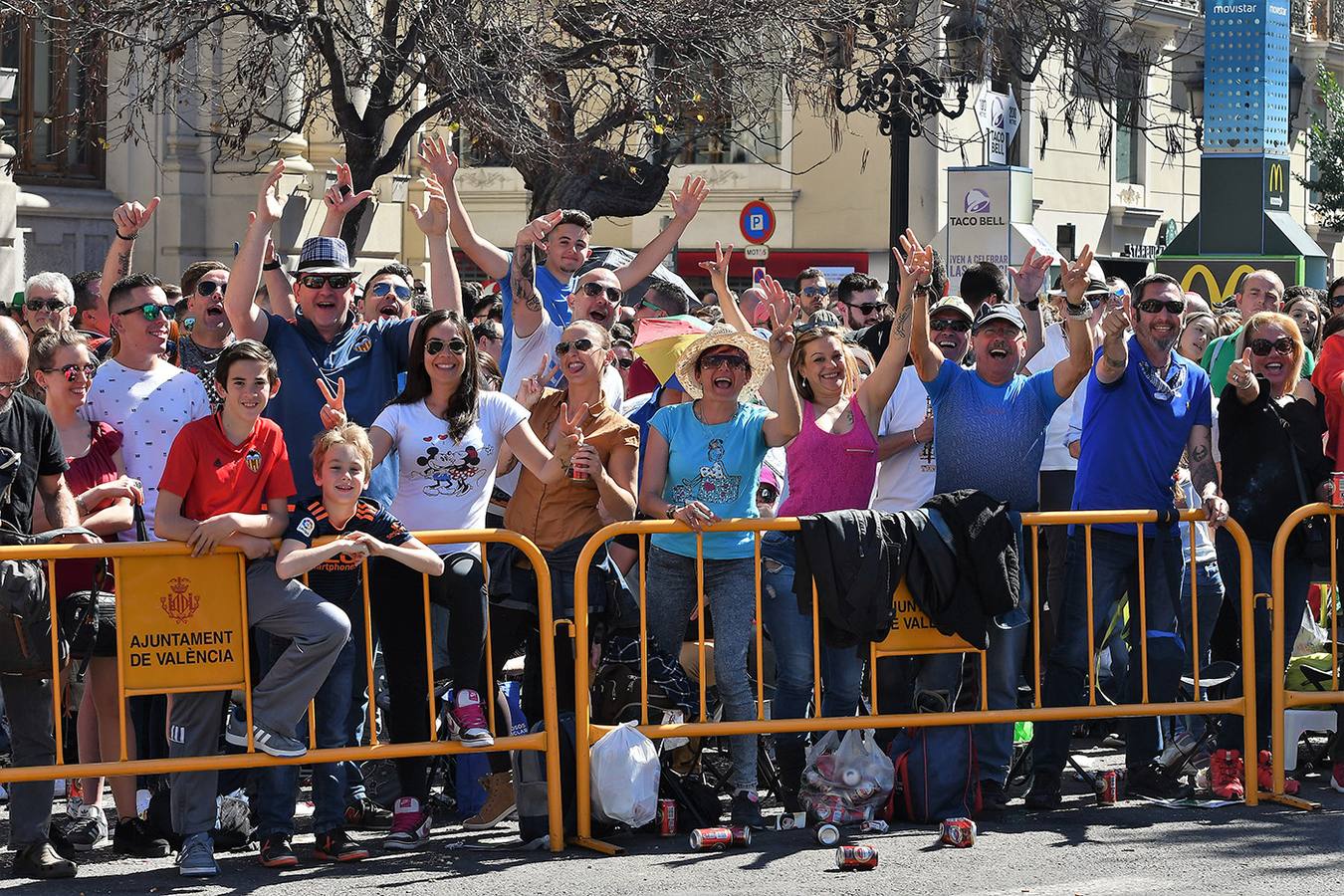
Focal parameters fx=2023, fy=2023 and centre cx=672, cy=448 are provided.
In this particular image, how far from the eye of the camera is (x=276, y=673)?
6781mm

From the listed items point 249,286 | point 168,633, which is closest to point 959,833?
point 168,633

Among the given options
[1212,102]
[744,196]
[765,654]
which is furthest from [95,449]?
[744,196]

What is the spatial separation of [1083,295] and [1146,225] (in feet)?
122

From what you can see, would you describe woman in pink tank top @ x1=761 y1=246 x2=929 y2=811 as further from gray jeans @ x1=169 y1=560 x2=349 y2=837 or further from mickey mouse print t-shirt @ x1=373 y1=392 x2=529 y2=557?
gray jeans @ x1=169 y1=560 x2=349 y2=837

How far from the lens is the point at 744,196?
37.6m

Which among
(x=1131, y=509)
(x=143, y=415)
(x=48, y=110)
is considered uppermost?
(x=48, y=110)

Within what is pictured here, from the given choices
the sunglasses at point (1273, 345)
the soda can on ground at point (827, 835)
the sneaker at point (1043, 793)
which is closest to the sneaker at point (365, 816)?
the soda can on ground at point (827, 835)

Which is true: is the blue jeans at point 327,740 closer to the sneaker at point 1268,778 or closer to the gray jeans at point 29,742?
the gray jeans at point 29,742

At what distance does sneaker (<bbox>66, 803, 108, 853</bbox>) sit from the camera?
7.25 metres

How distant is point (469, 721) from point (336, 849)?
627 mm

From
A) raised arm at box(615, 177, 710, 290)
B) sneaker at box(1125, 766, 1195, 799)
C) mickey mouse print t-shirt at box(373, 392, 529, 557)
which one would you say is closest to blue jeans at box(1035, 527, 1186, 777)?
sneaker at box(1125, 766, 1195, 799)

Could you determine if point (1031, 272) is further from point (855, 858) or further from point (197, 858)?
point (197, 858)

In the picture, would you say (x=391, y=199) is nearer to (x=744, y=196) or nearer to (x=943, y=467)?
(x=744, y=196)

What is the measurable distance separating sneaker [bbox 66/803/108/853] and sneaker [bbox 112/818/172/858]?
20cm
